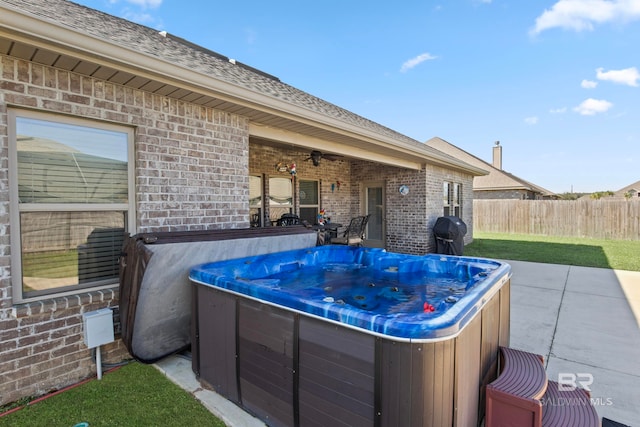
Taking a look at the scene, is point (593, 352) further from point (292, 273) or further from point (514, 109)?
point (514, 109)

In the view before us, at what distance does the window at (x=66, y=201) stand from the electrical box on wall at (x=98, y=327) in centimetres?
38

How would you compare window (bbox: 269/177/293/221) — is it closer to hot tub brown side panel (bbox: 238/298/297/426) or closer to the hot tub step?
hot tub brown side panel (bbox: 238/298/297/426)

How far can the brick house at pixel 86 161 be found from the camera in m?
2.54

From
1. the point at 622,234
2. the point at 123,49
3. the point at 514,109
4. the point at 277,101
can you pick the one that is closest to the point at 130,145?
the point at 123,49

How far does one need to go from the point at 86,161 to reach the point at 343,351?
2949 mm

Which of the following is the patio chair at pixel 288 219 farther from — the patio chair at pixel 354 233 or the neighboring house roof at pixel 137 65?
the neighboring house roof at pixel 137 65

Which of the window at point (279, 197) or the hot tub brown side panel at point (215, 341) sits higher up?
the window at point (279, 197)

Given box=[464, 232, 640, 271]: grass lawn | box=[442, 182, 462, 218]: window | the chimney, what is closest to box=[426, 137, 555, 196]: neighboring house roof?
the chimney

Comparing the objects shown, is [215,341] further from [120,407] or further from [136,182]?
[136,182]

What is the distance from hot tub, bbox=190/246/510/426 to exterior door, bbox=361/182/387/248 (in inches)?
262

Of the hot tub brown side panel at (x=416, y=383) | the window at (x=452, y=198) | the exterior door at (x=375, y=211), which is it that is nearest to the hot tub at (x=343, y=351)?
the hot tub brown side panel at (x=416, y=383)

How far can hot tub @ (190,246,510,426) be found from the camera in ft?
5.29

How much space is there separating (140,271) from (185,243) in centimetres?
45

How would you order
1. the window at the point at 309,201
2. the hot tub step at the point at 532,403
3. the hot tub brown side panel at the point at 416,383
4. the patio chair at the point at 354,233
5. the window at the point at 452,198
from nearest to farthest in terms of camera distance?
the hot tub brown side panel at the point at 416,383, the hot tub step at the point at 532,403, the patio chair at the point at 354,233, the window at the point at 309,201, the window at the point at 452,198
